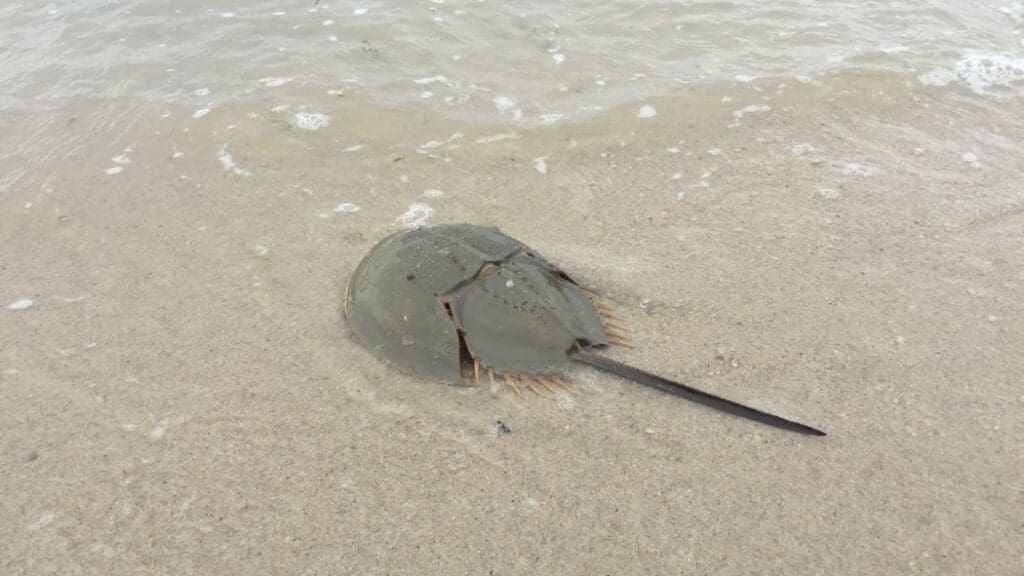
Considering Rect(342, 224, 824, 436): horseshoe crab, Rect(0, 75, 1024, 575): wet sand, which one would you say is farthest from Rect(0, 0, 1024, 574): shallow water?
Rect(342, 224, 824, 436): horseshoe crab

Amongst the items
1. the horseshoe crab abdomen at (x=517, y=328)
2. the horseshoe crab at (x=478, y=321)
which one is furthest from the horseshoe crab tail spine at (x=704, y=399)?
the horseshoe crab abdomen at (x=517, y=328)

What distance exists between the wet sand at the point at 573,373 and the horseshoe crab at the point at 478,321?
0.12 metres

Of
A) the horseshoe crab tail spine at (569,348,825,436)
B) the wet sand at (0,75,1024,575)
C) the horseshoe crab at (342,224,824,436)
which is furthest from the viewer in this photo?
the horseshoe crab at (342,224,824,436)

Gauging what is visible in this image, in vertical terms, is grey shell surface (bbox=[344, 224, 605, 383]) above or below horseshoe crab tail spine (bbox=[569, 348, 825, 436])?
above

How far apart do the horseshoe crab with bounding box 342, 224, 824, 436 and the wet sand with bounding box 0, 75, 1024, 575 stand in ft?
0.38

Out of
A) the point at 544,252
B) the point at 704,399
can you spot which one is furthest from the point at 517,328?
the point at 544,252

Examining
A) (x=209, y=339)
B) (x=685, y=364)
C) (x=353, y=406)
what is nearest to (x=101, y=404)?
(x=209, y=339)

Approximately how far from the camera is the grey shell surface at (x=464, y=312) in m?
2.42

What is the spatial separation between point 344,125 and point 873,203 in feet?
10.1

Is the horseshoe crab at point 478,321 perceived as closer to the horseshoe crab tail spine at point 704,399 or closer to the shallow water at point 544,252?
the horseshoe crab tail spine at point 704,399

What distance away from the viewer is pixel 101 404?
2482 mm

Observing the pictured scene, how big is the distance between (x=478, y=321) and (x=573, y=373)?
433 mm

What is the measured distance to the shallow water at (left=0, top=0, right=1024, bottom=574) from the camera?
210 centimetres

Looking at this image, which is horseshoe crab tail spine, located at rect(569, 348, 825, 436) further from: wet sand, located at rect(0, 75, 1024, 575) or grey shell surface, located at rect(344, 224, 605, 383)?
grey shell surface, located at rect(344, 224, 605, 383)
